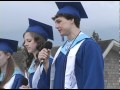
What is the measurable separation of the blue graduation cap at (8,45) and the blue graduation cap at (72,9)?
1.43m

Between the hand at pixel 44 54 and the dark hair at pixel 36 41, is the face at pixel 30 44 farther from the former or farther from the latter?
the hand at pixel 44 54

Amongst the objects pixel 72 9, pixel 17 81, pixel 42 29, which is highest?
pixel 72 9

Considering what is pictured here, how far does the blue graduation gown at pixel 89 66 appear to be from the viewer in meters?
3.96

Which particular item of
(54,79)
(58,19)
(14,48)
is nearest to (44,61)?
(54,79)

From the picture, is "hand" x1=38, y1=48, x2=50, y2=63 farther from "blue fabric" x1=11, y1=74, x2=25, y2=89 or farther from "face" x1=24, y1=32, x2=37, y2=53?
"blue fabric" x1=11, y1=74, x2=25, y2=89

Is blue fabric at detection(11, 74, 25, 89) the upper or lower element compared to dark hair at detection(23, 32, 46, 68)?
lower

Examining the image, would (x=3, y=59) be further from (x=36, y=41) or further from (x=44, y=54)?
(x=44, y=54)

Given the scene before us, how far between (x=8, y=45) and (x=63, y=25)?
6.51ft

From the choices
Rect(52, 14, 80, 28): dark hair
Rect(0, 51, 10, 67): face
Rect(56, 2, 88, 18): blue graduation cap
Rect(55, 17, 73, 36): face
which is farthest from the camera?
Rect(0, 51, 10, 67): face

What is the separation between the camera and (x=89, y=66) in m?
4.00

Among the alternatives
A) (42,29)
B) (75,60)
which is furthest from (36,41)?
(75,60)

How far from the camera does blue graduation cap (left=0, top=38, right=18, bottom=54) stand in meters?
5.87

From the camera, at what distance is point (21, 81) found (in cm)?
533

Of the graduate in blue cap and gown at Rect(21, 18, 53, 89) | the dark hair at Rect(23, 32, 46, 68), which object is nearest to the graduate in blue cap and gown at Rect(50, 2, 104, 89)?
the graduate in blue cap and gown at Rect(21, 18, 53, 89)
